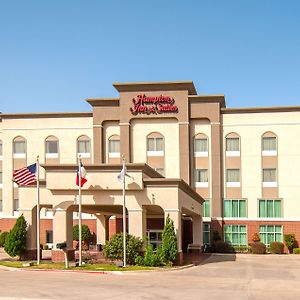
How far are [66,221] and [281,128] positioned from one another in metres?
28.7

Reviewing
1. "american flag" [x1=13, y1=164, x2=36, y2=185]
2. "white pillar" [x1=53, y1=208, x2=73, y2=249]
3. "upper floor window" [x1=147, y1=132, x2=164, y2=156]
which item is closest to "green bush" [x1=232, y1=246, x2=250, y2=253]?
"upper floor window" [x1=147, y1=132, x2=164, y2=156]

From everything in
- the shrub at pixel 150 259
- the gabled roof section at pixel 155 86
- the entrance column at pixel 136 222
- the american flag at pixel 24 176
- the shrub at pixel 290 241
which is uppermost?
the gabled roof section at pixel 155 86

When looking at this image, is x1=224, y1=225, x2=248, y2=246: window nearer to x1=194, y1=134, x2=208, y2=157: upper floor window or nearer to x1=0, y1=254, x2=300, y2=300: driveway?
x1=194, y1=134, x2=208, y2=157: upper floor window

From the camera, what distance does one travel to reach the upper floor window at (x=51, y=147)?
62.6 meters

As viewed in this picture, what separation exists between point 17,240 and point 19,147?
24.9 meters

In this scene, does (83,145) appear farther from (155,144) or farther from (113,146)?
(155,144)

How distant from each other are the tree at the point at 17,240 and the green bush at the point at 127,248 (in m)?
6.90

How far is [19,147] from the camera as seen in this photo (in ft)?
→ 208

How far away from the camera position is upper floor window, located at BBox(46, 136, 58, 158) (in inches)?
2463

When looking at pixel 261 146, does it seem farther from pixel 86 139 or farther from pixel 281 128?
pixel 86 139

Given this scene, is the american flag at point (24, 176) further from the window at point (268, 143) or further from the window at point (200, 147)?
the window at point (268, 143)

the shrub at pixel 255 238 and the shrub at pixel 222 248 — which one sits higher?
the shrub at pixel 255 238

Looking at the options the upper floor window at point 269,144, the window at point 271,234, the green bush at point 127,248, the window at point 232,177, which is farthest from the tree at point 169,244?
the upper floor window at point 269,144

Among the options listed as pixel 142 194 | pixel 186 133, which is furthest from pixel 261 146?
pixel 142 194
